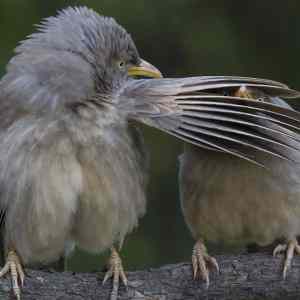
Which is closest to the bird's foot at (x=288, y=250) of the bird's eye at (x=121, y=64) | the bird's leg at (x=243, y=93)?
the bird's leg at (x=243, y=93)

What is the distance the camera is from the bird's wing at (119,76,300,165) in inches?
229

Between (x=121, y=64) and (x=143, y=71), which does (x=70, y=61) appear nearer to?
(x=121, y=64)

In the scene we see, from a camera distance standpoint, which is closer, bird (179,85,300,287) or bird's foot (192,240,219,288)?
bird's foot (192,240,219,288)

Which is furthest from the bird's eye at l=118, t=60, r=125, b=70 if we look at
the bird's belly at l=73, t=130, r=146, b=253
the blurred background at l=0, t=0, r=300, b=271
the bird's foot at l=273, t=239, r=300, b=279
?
the blurred background at l=0, t=0, r=300, b=271

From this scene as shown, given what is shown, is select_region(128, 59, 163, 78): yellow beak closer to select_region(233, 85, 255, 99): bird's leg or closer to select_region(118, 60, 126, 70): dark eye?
select_region(118, 60, 126, 70): dark eye

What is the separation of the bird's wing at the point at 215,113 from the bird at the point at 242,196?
0.30 m

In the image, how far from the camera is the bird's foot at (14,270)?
19.1ft

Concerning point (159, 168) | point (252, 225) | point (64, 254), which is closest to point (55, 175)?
point (64, 254)

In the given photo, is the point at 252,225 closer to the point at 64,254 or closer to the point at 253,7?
the point at 64,254

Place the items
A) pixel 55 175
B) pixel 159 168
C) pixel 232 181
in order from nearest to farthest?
pixel 55 175 → pixel 232 181 → pixel 159 168

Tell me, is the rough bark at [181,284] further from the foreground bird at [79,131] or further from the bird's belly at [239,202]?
the bird's belly at [239,202]

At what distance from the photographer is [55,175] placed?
5.90 m

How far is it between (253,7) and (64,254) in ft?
10.4

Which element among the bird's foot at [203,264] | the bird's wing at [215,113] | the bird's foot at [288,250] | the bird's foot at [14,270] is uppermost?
the bird's wing at [215,113]
